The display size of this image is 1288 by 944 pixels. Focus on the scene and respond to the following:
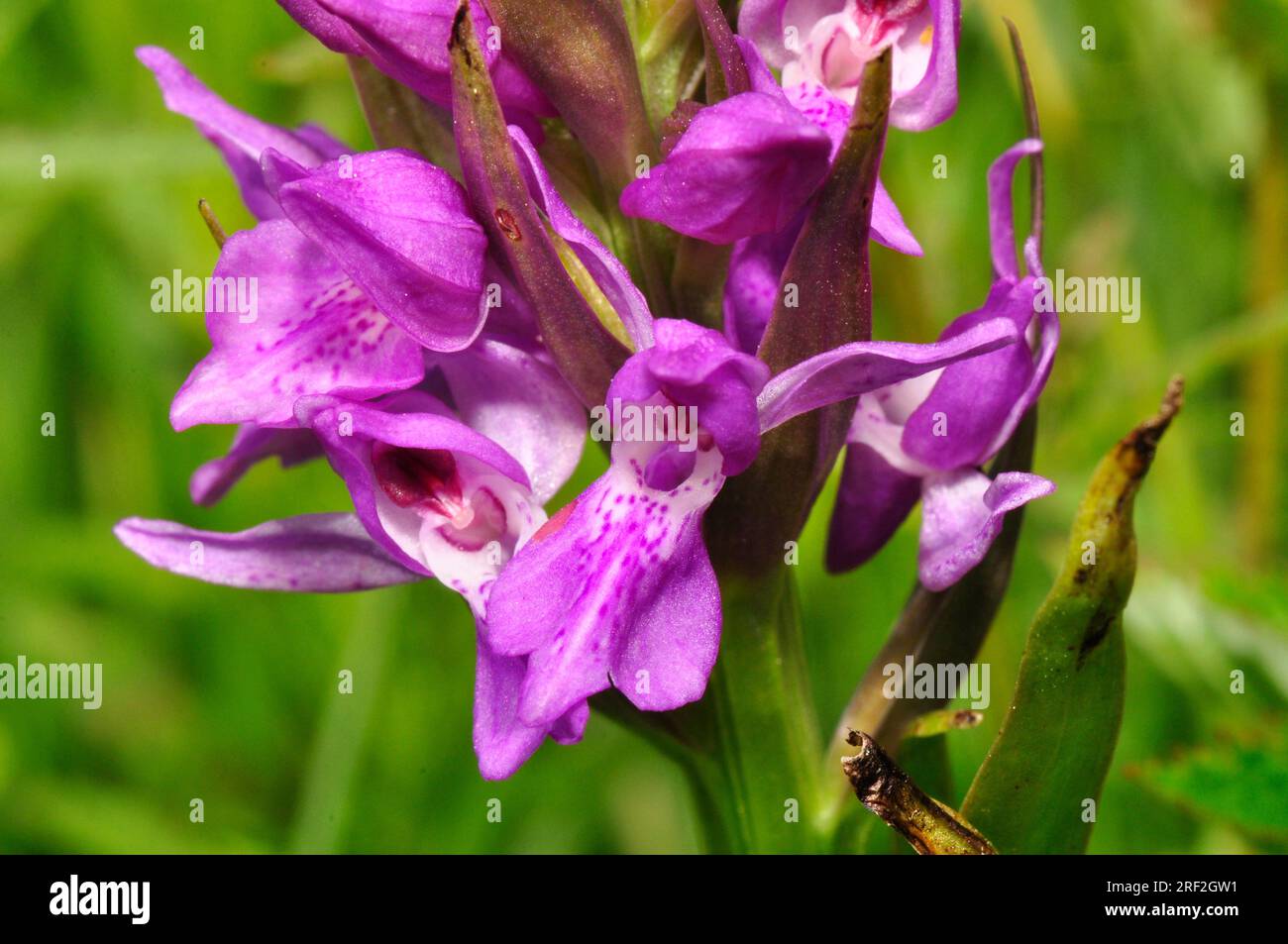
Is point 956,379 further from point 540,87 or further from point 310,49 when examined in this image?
point 310,49

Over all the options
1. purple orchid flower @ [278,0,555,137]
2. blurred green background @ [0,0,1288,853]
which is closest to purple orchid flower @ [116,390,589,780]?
purple orchid flower @ [278,0,555,137]

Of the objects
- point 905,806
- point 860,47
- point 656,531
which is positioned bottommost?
point 905,806

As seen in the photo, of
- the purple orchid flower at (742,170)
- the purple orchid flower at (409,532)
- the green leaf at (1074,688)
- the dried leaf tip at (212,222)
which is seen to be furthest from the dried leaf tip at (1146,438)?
the dried leaf tip at (212,222)

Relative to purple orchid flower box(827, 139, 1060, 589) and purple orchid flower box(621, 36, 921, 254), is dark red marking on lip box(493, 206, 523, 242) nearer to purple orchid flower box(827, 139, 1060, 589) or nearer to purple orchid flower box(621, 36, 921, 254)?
purple orchid flower box(621, 36, 921, 254)

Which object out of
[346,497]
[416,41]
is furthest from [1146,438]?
[346,497]

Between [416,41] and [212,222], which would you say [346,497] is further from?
[416,41]

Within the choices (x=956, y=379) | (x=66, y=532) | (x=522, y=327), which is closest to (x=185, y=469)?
(x=66, y=532)

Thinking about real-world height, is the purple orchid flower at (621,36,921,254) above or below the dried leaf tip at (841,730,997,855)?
above
